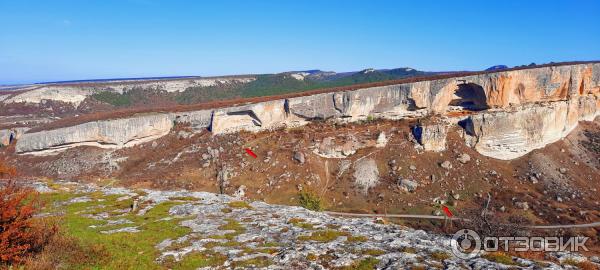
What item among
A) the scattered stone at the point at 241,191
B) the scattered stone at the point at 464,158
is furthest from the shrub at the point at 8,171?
the scattered stone at the point at 464,158

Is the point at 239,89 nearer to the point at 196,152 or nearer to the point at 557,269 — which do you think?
the point at 196,152

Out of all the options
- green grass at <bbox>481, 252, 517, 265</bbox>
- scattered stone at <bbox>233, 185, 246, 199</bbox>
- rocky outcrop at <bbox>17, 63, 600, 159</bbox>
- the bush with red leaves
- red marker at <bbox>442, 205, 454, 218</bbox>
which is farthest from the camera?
rocky outcrop at <bbox>17, 63, 600, 159</bbox>

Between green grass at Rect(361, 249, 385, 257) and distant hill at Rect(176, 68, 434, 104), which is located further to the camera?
distant hill at Rect(176, 68, 434, 104)

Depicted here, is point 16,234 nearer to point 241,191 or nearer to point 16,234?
point 16,234

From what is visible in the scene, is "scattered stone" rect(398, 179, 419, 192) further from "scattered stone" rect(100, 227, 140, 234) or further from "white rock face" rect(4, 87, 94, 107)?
"white rock face" rect(4, 87, 94, 107)

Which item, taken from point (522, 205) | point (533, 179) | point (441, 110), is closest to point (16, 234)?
point (522, 205)

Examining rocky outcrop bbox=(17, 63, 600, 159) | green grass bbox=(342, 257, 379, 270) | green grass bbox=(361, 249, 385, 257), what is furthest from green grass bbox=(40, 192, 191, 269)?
rocky outcrop bbox=(17, 63, 600, 159)

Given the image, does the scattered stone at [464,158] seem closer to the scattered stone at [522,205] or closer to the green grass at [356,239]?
the scattered stone at [522,205]

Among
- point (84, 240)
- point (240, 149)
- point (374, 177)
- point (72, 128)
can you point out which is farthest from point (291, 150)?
point (84, 240)
